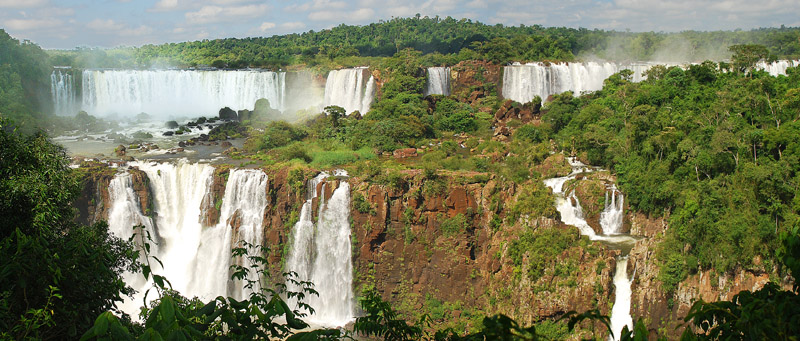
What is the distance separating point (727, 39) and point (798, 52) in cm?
899

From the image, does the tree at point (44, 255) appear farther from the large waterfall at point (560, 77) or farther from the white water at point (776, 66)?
the white water at point (776, 66)

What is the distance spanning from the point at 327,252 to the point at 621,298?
11720mm

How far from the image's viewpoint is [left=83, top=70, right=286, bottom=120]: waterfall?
45.9 m

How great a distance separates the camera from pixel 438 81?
43.8 meters

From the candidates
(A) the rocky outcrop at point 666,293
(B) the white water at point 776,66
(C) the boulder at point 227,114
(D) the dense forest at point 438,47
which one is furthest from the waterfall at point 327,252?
(B) the white water at point 776,66

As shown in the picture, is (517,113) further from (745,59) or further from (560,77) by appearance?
(745,59)

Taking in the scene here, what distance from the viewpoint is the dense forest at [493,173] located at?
13.6 ft

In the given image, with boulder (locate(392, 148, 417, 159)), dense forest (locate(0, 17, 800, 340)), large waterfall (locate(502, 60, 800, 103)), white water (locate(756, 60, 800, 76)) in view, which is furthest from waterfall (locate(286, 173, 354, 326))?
white water (locate(756, 60, 800, 76))

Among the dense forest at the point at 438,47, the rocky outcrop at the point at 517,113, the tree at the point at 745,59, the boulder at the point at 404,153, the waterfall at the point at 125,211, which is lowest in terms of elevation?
the waterfall at the point at 125,211

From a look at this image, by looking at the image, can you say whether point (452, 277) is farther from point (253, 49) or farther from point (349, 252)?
point (253, 49)

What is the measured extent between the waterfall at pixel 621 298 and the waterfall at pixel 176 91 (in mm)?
32344

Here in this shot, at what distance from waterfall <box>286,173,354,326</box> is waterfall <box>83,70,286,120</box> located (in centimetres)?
2357

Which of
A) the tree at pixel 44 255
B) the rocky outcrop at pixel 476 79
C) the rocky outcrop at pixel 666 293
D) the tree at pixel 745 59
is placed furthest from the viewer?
the rocky outcrop at pixel 476 79

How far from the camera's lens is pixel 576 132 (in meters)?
28.8
